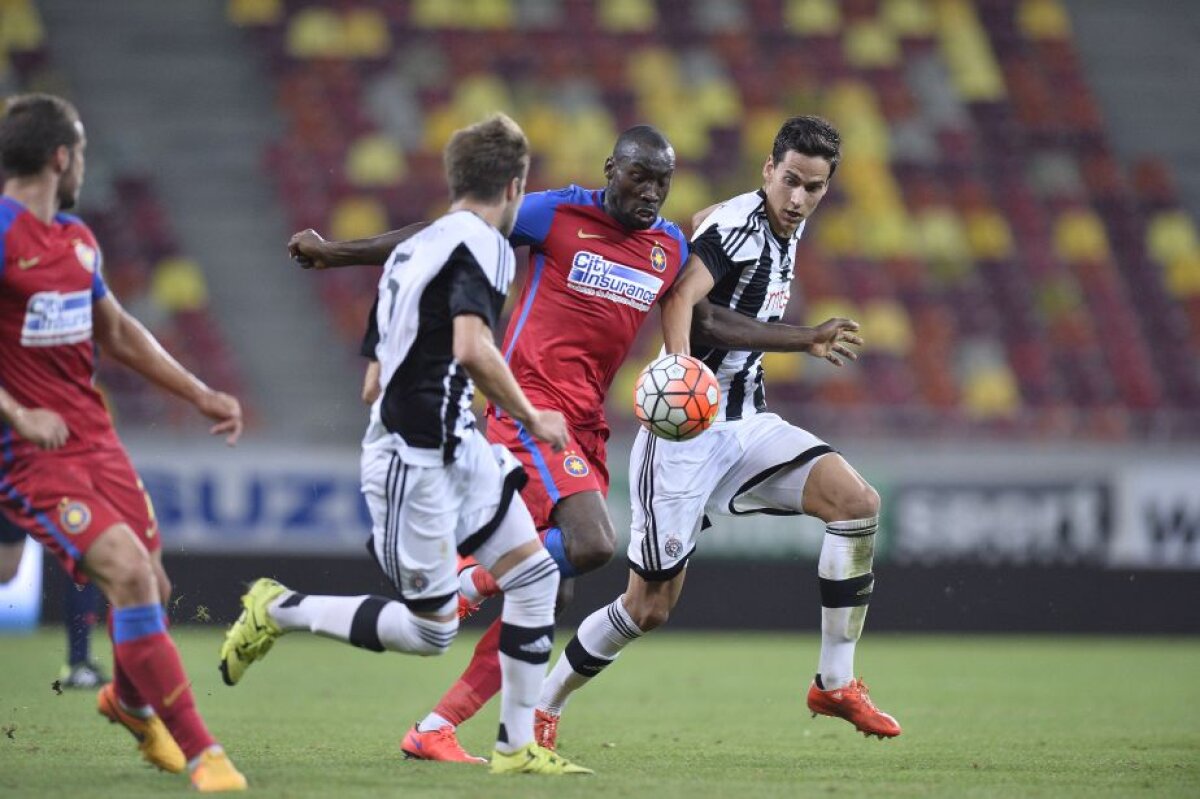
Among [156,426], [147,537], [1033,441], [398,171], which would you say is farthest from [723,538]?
[147,537]

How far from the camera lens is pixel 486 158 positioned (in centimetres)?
564

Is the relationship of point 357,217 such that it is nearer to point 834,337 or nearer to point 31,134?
point 834,337

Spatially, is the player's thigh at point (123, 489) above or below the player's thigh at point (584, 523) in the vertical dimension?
above

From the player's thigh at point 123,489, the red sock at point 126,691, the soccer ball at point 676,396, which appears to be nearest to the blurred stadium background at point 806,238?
the soccer ball at point 676,396

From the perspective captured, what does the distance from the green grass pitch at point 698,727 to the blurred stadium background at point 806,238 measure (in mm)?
1182

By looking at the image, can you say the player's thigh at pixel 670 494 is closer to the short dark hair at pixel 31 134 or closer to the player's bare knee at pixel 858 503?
the player's bare knee at pixel 858 503

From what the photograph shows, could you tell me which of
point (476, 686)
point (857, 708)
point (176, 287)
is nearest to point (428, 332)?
point (476, 686)

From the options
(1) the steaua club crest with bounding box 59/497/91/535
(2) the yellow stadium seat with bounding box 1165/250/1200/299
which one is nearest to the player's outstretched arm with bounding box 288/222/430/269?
(1) the steaua club crest with bounding box 59/497/91/535

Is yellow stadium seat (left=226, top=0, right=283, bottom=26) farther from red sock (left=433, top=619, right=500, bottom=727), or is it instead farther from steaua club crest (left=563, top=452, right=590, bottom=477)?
red sock (left=433, top=619, right=500, bottom=727)

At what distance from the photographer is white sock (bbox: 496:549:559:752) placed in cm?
580

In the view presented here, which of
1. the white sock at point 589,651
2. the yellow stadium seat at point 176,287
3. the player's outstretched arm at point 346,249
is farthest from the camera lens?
the yellow stadium seat at point 176,287

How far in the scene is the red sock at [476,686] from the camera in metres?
6.54

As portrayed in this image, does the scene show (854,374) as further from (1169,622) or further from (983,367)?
(1169,622)

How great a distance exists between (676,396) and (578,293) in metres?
0.73
